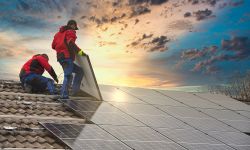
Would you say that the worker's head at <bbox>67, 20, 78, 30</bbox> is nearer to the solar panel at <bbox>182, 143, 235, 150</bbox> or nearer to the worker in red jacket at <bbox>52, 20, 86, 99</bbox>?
the worker in red jacket at <bbox>52, 20, 86, 99</bbox>

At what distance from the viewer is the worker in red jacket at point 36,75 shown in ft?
51.4

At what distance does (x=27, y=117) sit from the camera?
42.2 feet

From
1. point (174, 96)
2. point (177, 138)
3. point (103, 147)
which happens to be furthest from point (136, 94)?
point (103, 147)

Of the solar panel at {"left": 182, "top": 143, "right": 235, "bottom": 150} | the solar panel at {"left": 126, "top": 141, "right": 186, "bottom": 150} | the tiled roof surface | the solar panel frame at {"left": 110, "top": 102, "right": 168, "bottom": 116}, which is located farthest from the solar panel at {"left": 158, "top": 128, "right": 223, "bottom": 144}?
the tiled roof surface

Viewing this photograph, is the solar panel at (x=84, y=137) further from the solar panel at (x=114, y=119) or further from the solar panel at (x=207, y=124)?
the solar panel at (x=207, y=124)

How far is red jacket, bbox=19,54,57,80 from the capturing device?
15930 millimetres

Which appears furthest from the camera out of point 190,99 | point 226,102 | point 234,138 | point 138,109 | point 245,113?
point 226,102

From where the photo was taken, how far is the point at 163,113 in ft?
50.6

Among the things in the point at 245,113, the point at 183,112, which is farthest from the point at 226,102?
the point at 183,112

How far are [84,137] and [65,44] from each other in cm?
429

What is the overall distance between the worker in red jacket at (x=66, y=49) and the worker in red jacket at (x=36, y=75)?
538 millimetres

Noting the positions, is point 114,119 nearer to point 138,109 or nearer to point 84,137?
point 138,109

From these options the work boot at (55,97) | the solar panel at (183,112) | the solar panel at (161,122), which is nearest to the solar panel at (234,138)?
the solar panel at (161,122)

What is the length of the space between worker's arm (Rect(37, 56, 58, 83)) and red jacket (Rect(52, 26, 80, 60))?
1.76 ft
